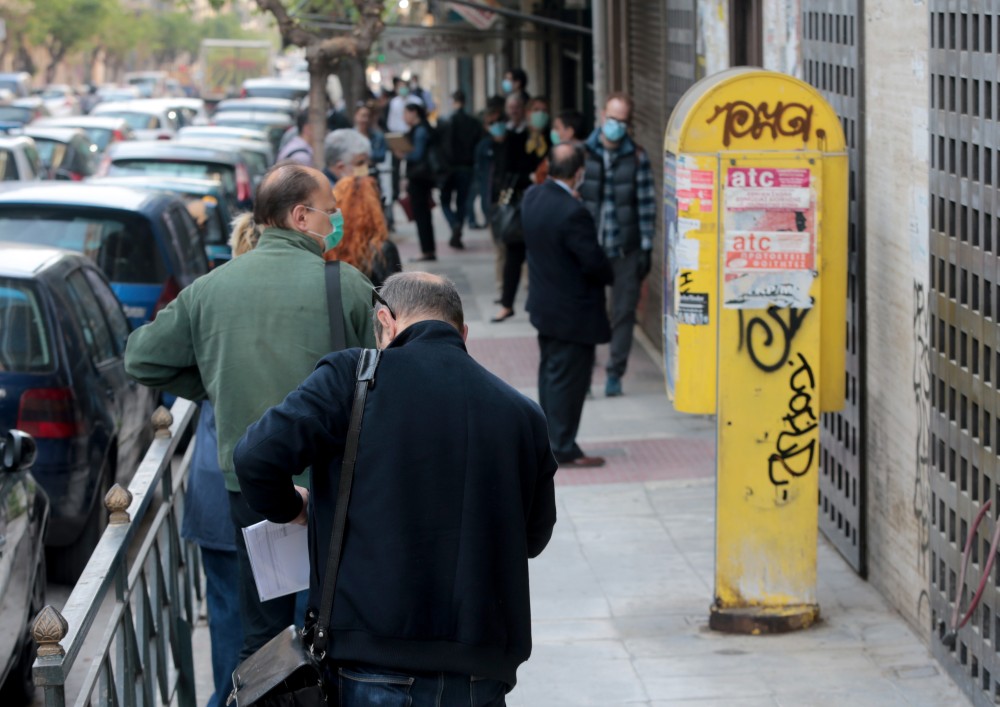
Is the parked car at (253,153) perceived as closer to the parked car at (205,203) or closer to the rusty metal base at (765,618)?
the parked car at (205,203)

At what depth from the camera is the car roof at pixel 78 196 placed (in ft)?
30.7

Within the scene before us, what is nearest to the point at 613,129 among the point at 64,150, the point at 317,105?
the point at 317,105

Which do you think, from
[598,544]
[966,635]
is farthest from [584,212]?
[966,635]

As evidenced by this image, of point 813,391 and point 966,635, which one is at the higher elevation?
point 813,391

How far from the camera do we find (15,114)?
1417 inches

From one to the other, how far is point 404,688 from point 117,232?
6894 millimetres

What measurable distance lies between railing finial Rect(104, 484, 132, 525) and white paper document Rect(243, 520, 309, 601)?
33 centimetres

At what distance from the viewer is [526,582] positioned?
137 inches

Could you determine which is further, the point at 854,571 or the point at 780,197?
the point at 854,571

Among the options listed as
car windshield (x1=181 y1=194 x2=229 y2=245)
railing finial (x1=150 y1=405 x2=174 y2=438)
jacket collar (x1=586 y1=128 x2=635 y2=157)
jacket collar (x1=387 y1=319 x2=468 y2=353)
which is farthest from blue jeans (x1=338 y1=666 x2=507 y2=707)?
car windshield (x1=181 y1=194 x2=229 y2=245)

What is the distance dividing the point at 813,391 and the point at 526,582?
2.75 meters

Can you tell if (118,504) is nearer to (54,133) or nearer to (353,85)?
(353,85)

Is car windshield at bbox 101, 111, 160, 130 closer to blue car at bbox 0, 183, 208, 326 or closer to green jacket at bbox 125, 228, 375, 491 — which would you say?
blue car at bbox 0, 183, 208, 326

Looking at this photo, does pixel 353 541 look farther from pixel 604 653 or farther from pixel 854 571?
pixel 854 571
